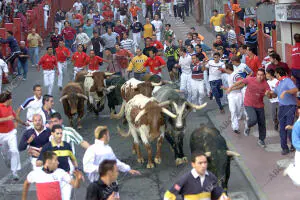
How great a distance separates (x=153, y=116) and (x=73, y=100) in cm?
450

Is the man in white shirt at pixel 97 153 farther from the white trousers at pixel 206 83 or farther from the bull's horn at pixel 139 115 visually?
the white trousers at pixel 206 83

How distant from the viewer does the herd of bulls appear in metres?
10.8

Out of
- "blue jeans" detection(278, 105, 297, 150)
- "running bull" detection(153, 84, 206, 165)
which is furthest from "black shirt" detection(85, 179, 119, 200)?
"blue jeans" detection(278, 105, 297, 150)

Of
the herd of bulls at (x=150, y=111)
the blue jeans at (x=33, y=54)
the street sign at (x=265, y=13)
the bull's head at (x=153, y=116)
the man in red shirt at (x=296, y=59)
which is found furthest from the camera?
the blue jeans at (x=33, y=54)

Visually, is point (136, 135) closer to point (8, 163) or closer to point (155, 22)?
point (8, 163)

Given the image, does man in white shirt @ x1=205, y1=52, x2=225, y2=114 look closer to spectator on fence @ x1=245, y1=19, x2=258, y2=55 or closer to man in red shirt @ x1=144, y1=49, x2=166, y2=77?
man in red shirt @ x1=144, y1=49, x2=166, y2=77

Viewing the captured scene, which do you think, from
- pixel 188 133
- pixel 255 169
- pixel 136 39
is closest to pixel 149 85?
Answer: pixel 188 133

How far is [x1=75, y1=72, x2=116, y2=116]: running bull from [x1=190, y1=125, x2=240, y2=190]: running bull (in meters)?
6.95

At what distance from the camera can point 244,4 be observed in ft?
66.0

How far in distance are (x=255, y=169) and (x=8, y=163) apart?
5.26 metres

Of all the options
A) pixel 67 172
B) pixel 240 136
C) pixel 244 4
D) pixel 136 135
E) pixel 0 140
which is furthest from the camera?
pixel 244 4

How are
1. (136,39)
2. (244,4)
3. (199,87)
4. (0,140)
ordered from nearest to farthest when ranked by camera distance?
(0,140) < (199,87) < (244,4) < (136,39)

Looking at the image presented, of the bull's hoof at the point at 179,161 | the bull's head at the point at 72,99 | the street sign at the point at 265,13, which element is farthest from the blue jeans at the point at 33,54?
the bull's hoof at the point at 179,161

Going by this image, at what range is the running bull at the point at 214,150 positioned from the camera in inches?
405
